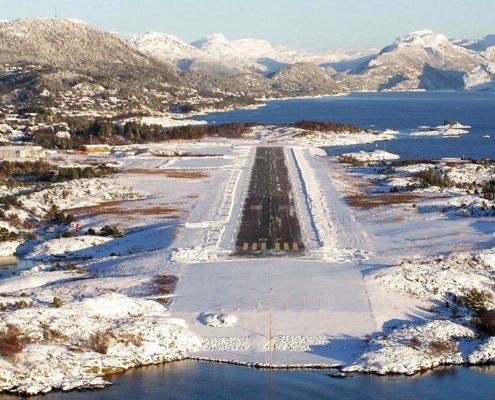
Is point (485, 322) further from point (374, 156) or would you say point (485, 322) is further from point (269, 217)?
point (374, 156)

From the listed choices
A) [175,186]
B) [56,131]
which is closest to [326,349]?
[175,186]

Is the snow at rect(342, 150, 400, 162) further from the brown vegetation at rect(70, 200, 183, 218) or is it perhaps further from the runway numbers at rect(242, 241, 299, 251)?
the runway numbers at rect(242, 241, 299, 251)

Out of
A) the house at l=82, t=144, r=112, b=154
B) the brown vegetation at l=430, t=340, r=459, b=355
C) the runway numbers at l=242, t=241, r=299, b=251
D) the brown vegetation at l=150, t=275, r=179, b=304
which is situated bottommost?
the brown vegetation at l=430, t=340, r=459, b=355

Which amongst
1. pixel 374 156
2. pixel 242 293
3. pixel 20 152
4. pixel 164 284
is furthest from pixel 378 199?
pixel 20 152

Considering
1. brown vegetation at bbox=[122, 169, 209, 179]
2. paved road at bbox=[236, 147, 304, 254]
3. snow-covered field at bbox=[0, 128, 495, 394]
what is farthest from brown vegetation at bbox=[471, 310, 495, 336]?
brown vegetation at bbox=[122, 169, 209, 179]

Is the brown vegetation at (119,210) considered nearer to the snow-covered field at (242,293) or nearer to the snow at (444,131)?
the snow-covered field at (242,293)

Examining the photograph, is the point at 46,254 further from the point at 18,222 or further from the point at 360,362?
the point at 360,362
